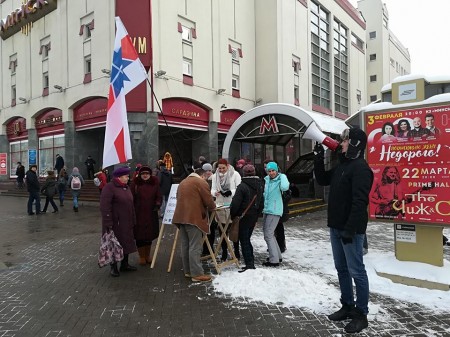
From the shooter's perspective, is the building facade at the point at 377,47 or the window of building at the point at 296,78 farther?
the building facade at the point at 377,47

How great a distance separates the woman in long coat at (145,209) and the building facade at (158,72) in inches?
392

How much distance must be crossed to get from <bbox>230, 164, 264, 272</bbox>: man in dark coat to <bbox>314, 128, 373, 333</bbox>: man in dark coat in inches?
76.4

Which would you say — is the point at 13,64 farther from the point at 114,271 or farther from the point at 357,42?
the point at 357,42

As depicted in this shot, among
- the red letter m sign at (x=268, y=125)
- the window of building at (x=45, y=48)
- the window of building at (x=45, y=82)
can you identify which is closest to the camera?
the red letter m sign at (x=268, y=125)

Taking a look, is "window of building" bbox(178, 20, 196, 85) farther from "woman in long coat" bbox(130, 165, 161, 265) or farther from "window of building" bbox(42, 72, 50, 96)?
"woman in long coat" bbox(130, 165, 161, 265)

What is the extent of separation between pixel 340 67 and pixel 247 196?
3106 centimetres

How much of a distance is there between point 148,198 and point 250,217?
1772 millimetres

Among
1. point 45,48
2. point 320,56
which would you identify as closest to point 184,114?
point 45,48

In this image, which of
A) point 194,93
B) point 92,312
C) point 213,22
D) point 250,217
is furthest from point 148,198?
point 213,22

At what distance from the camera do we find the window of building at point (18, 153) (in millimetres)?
25578

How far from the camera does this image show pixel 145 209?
20.2 ft

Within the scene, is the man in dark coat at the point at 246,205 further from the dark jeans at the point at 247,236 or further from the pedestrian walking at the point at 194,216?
the pedestrian walking at the point at 194,216

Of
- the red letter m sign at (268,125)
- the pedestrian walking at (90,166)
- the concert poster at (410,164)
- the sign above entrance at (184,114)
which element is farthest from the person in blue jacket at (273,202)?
the pedestrian walking at (90,166)

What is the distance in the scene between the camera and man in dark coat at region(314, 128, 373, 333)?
354 cm
